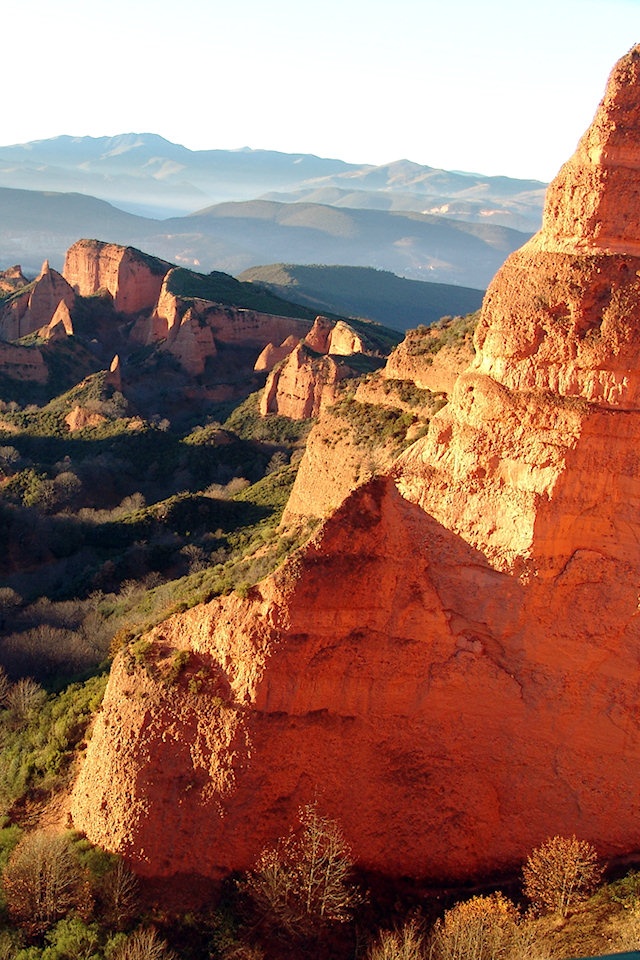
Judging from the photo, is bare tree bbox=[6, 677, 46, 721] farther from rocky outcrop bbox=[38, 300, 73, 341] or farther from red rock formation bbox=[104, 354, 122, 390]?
rocky outcrop bbox=[38, 300, 73, 341]

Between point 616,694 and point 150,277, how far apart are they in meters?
56.9

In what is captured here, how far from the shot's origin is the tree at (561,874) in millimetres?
14570

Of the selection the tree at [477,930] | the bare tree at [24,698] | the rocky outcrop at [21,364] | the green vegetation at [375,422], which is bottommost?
the bare tree at [24,698]

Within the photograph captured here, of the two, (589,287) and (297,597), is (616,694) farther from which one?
(589,287)

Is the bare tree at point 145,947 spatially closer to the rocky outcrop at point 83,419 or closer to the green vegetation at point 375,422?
the green vegetation at point 375,422

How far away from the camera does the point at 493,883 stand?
15789mm

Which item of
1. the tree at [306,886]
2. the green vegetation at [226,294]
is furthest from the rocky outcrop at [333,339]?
the tree at [306,886]

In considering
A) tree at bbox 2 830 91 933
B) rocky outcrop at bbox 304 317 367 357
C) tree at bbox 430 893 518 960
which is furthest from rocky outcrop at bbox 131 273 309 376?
tree at bbox 430 893 518 960

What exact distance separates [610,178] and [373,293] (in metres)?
139

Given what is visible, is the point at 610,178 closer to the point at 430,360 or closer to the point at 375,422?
the point at 430,360

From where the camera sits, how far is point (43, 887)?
48.8 ft

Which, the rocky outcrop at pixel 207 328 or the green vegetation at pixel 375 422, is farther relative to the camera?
the rocky outcrop at pixel 207 328

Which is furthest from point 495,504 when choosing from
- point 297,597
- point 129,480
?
point 129,480

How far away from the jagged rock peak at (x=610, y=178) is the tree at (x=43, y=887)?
1252 cm
